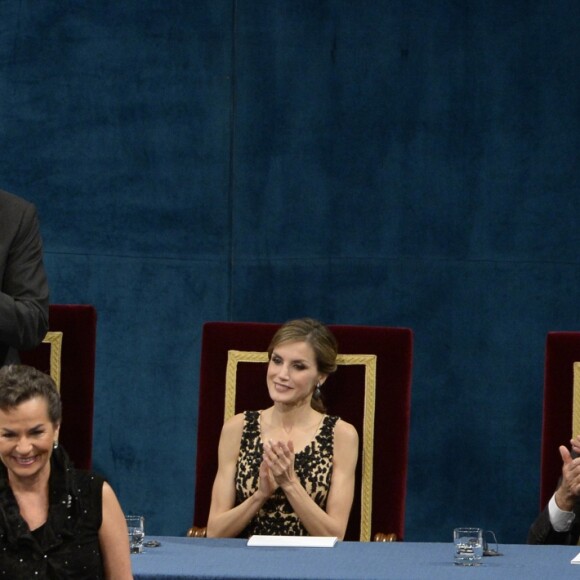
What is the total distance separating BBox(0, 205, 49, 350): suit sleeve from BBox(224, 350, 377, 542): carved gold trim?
0.63 metres

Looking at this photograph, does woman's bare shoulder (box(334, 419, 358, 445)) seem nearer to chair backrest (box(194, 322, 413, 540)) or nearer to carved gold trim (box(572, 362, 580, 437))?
chair backrest (box(194, 322, 413, 540))

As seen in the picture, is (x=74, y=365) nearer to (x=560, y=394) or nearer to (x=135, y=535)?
(x=135, y=535)

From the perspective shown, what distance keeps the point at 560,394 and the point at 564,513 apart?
1.47 feet

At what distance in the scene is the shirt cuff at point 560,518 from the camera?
110 inches

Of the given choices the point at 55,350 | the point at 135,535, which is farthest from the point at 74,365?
the point at 135,535

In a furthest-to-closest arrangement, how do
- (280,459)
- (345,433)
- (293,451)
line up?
(345,433), (293,451), (280,459)

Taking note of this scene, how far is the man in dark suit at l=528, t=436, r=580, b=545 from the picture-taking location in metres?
2.76

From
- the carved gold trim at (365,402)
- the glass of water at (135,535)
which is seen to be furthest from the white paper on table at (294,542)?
the carved gold trim at (365,402)

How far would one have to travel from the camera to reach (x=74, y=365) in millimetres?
3318

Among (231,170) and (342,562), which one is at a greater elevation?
(231,170)

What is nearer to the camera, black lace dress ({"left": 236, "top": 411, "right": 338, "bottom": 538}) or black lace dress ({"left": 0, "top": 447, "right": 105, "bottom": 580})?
black lace dress ({"left": 0, "top": 447, "right": 105, "bottom": 580})

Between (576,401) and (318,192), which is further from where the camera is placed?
(318,192)

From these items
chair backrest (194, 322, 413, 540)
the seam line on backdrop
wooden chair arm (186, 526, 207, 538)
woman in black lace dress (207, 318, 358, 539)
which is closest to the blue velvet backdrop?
the seam line on backdrop

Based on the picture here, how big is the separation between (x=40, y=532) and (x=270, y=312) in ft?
6.97
